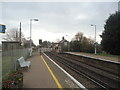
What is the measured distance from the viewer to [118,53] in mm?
36625

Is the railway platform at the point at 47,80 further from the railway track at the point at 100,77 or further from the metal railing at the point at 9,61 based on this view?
the railway track at the point at 100,77

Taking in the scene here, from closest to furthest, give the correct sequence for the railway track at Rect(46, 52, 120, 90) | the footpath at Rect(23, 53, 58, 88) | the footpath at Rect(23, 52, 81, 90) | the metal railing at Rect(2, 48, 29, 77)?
the footpath at Rect(23, 53, 58, 88) → the footpath at Rect(23, 52, 81, 90) → the railway track at Rect(46, 52, 120, 90) → the metal railing at Rect(2, 48, 29, 77)

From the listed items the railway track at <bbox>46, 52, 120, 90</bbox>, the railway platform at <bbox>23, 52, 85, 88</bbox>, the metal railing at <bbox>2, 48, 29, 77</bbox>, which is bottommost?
the railway track at <bbox>46, 52, 120, 90</bbox>

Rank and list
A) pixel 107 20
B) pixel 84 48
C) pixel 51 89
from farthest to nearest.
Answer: pixel 84 48, pixel 107 20, pixel 51 89

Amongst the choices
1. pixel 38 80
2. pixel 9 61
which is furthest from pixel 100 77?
pixel 9 61

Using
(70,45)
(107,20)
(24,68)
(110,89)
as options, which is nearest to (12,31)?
(70,45)

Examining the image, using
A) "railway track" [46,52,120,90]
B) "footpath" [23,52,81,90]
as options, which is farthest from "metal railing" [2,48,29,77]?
"railway track" [46,52,120,90]

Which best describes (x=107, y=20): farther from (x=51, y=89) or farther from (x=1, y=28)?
(x=1, y=28)

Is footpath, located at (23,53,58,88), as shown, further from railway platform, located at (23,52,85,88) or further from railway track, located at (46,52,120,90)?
railway track, located at (46,52,120,90)

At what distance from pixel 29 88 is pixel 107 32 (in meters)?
33.6

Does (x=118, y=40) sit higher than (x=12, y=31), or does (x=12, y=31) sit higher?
(x=12, y=31)

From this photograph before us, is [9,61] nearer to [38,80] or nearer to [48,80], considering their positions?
[38,80]

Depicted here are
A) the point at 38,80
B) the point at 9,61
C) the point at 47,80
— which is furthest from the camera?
the point at 9,61

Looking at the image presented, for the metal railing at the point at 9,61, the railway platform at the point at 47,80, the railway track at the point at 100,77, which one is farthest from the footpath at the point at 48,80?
the railway track at the point at 100,77
